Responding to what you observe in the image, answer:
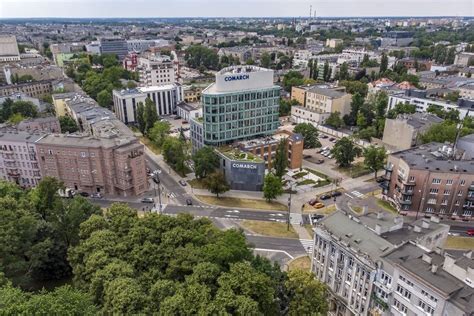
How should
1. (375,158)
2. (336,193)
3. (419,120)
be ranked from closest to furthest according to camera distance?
(336,193) → (375,158) → (419,120)

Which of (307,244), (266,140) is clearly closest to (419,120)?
(266,140)

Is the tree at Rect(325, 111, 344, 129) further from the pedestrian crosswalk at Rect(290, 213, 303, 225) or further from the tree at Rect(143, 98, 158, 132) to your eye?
the tree at Rect(143, 98, 158, 132)

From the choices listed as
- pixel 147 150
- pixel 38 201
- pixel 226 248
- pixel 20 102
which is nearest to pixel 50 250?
pixel 38 201

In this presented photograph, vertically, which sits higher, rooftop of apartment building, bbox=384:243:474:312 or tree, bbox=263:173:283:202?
rooftop of apartment building, bbox=384:243:474:312

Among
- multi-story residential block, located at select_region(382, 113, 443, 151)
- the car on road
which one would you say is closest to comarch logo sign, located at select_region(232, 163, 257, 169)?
the car on road

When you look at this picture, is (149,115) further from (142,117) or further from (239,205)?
(239,205)

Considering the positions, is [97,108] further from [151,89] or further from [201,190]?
[201,190]
